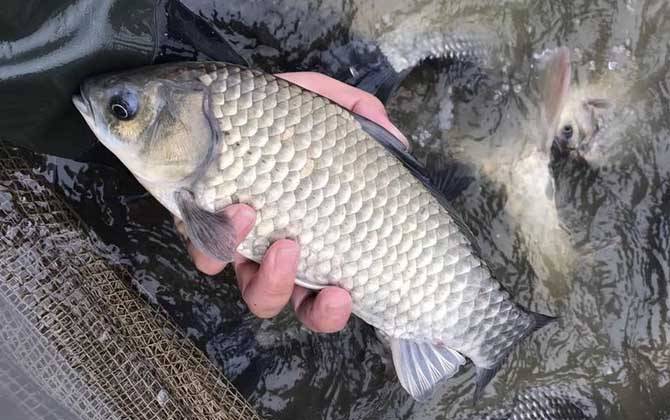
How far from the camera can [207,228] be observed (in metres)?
1.70

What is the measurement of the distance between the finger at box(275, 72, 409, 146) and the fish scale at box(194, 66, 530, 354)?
0.41 m

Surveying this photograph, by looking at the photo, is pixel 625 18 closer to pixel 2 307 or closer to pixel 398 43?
pixel 398 43

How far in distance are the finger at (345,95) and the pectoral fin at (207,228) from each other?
70 centimetres

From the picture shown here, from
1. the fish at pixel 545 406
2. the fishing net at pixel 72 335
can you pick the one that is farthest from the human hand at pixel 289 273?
the fish at pixel 545 406

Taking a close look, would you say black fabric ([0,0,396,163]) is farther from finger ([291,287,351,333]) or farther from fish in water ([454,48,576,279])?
fish in water ([454,48,576,279])

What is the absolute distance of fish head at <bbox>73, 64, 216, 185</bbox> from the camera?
1.69 metres

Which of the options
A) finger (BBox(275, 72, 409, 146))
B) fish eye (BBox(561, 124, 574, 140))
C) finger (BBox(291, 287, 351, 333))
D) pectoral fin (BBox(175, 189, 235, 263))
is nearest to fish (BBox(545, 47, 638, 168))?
fish eye (BBox(561, 124, 574, 140))

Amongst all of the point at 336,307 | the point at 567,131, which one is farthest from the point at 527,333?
the point at 567,131

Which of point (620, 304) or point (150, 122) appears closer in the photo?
point (150, 122)

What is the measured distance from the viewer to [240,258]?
6.77 ft

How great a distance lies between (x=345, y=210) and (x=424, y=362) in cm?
62

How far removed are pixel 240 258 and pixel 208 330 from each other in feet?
2.45

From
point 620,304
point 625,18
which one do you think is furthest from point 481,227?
point 625,18

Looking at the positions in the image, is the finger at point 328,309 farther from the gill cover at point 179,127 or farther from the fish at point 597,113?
the fish at point 597,113
